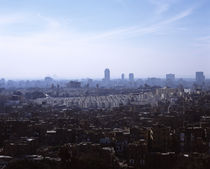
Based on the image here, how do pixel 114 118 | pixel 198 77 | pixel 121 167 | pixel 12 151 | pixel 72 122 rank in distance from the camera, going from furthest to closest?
pixel 198 77 < pixel 114 118 < pixel 72 122 < pixel 12 151 < pixel 121 167

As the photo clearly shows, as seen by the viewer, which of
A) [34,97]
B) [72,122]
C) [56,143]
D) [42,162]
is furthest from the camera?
[34,97]

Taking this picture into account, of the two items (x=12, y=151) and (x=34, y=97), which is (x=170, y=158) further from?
(x=34, y=97)

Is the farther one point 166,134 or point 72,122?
point 72,122

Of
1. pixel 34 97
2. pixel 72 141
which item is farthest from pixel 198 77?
pixel 72 141

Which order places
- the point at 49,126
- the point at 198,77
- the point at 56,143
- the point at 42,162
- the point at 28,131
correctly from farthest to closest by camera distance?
the point at 198,77, the point at 49,126, the point at 28,131, the point at 56,143, the point at 42,162

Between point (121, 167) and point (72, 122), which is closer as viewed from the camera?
point (121, 167)

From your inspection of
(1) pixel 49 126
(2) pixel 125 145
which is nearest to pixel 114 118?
(1) pixel 49 126

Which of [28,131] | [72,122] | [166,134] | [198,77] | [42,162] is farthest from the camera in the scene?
[198,77]

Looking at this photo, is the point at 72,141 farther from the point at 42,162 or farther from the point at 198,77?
the point at 198,77

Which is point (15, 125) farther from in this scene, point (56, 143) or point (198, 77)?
point (198, 77)
